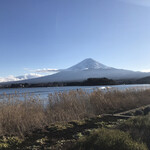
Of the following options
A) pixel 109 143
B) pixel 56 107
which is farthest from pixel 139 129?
pixel 56 107

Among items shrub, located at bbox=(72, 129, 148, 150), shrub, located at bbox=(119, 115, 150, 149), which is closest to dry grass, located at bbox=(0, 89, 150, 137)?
shrub, located at bbox=(72, 129, 148, 150)

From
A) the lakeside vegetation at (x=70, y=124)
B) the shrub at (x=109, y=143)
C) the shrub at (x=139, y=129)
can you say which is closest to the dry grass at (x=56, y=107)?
the lakeside vegetation at (x=70, y=124)

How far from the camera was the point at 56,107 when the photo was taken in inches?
315

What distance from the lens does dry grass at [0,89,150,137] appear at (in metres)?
5.72

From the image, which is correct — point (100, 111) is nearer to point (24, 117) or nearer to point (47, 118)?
point (47, 118)

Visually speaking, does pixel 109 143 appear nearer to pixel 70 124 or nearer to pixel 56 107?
pixel 70 124

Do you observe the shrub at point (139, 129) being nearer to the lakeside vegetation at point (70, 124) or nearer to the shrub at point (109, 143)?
the lakeside vegetation at point (70, 124)

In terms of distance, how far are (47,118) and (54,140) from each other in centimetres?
227

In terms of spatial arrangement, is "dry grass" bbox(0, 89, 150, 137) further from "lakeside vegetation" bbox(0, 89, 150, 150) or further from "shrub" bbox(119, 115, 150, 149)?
"shrub" bbox(119, 115, 150, 149)

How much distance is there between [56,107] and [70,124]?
202cm

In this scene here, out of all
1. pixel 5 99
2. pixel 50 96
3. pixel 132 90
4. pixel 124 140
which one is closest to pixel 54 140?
pixel 124 140

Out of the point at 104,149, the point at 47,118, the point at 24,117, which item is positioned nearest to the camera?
the point at 104,149

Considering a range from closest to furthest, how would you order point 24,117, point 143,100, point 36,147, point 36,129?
1. point 36,147
2. point 36,129
3. point 24,117
4. point 143,100

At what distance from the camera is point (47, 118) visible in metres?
6.73
